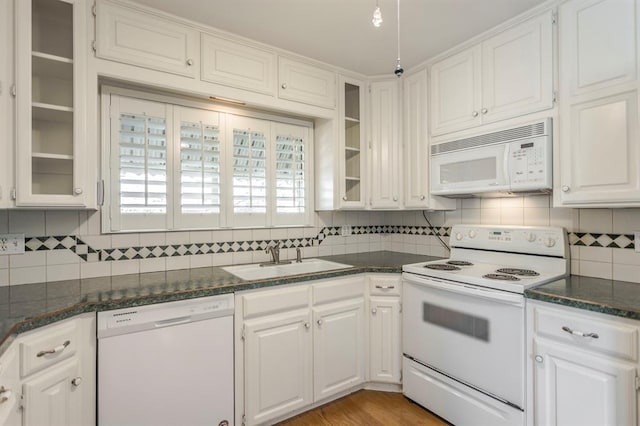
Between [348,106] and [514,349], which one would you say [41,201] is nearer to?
[348,106]

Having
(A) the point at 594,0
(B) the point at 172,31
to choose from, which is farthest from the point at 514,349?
(B) the point at 172,31

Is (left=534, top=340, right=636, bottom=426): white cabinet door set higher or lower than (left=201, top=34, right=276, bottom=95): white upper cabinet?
lower

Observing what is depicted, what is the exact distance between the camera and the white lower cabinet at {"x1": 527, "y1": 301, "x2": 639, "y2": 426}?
1316 millimetres

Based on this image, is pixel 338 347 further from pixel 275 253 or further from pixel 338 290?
pixel 275 253

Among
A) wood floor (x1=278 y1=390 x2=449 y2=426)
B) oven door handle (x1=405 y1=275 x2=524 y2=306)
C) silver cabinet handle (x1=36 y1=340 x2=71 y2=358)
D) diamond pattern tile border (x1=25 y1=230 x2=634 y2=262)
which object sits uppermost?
diamond pattern tile border (x1=25 y1=230 x2=634 y2=262)

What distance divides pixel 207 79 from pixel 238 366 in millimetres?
1702

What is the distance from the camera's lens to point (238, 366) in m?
1.79

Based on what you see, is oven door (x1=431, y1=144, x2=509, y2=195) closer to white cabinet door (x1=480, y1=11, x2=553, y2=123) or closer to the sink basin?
white cabinet door (x1=480, y1=11, x2=553, y2=123)

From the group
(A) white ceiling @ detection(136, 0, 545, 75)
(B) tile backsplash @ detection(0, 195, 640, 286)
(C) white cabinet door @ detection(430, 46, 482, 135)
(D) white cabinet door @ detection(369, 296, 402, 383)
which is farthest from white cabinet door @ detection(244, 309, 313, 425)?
(A) white ceiling @ detection(136, 0, 545, 75)

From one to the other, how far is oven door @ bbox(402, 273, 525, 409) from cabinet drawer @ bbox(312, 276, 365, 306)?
1.03 ft

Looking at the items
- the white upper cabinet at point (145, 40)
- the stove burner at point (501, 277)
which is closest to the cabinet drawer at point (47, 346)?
the white upper cabinet at point (145, 40)

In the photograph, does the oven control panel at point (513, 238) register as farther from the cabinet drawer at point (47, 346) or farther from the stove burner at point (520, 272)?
the cabinet drawer at point (47, 346)

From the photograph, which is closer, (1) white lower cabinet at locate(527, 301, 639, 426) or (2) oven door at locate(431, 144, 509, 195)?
(1) white lower cabinet at locate(527, 301, 639, 426)

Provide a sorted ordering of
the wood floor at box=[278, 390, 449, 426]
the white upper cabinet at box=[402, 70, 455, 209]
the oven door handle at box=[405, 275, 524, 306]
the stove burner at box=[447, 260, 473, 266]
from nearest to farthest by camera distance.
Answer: the oven door handle at box=[405, 275, 524, 306] < the wood floor at box=[278, 390, 449, 426] < the stove burner at box=[447, 260, 473, 266] < the white upper cabinet at box=[402, 70, 455, 209]
